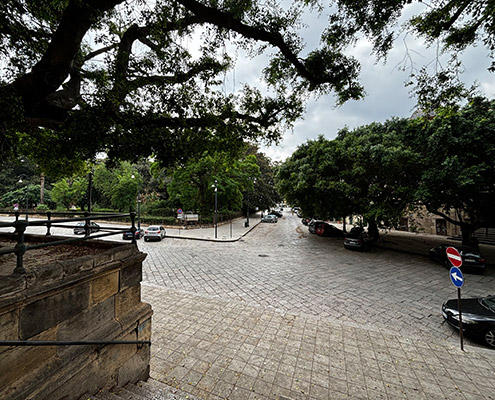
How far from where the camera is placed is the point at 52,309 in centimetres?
211

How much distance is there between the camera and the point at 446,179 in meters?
10.5

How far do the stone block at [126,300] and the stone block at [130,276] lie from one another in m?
0.08

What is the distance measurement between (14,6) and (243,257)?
1200 cm

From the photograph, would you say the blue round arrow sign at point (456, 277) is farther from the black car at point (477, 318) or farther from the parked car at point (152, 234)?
the parked car at point (152, 234)

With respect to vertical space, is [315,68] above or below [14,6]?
above

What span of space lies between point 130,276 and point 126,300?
1.19 ft

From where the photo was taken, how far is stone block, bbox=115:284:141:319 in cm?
292

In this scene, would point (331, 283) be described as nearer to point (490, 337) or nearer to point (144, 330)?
point (490, 337)

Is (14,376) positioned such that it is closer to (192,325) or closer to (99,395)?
(99,395)

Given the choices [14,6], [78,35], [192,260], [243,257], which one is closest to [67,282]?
[78,35]

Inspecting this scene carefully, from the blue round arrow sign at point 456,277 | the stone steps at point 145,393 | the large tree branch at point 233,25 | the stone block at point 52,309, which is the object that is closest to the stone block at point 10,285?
the stone block at point 52,309

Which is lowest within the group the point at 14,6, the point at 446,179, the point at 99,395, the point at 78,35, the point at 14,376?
the point at 99,395

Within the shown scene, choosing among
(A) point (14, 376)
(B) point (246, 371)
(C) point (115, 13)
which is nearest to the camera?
(A) point (14, 376)

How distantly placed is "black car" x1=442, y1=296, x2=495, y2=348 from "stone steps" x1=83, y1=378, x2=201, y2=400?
670 centimetres
